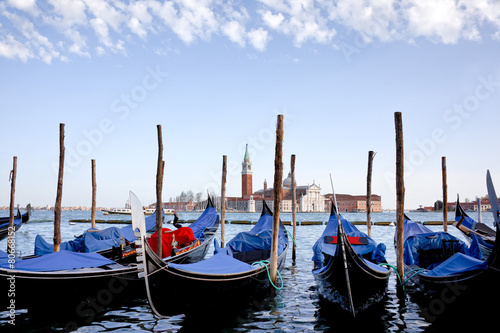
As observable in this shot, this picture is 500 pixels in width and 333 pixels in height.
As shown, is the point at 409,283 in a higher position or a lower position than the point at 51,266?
lower

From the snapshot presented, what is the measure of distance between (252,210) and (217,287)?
92.7 metres

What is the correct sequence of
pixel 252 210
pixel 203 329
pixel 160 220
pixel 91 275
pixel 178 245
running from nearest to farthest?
1. pixel 203 329
2. pixel 91 275
3. pixel 160 220
4. pixel 178 245
5. pixel 252 210

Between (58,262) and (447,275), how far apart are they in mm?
5665

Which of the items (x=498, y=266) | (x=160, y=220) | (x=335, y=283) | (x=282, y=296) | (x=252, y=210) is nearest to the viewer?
(x=498, y=266)

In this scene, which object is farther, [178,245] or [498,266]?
[178,245]

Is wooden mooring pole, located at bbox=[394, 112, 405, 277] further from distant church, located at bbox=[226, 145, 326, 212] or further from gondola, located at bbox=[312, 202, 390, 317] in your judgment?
distant church, located at bbox=[226, 145, 326, 212]

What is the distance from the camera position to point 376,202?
9881cm

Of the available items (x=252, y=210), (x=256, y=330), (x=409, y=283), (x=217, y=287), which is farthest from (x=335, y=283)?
(x=252, y=210)

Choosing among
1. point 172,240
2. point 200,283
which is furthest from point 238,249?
point 200,283

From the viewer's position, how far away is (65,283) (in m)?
6.09

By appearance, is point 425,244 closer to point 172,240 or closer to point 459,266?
point 459,266

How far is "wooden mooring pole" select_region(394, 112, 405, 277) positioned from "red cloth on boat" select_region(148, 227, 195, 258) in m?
4.49

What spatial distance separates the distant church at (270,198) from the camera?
9769 centimetres

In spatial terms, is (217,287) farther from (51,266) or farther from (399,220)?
(399,220)
